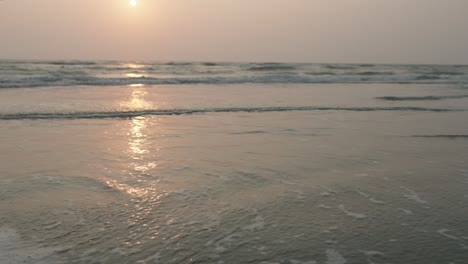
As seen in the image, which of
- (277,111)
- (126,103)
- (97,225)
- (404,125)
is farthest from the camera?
(126,103)

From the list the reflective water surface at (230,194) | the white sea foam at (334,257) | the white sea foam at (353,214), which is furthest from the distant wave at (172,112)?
the white sea foam at (334,257)

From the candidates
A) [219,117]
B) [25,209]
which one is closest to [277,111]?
[219,117]

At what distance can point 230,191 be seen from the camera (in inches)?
214

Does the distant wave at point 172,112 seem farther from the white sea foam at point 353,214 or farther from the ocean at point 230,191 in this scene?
the white sea foam at point 353,214

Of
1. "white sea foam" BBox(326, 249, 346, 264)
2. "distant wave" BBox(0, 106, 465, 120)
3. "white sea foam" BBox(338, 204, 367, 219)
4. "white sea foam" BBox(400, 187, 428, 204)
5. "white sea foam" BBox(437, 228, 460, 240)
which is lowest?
"white sea foam" BBox(437, 228, 460, 240)

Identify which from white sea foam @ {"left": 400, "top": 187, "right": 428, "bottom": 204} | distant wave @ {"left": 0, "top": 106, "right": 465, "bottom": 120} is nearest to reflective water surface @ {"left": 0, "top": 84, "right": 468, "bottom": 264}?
white sea foam @ {"left": 400, "top": 187, "right": 428, "bottom": 204}

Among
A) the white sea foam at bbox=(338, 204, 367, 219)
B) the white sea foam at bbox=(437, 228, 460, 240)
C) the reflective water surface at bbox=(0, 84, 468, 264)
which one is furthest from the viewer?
the white sea foam at bbox=(338, 204, 367, 219)

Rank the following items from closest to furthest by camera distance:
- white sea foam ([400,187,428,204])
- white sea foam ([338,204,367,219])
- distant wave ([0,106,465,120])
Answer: white sea foam ([338,204,367,219]) < white sea foam ([400,187,428,204]) < distant wave ([0,106,465,120])

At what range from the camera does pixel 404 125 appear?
11.2 m

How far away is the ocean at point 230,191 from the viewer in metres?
3.80

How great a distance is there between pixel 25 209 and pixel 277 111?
9.59m

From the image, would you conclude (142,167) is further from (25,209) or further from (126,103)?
(126,103)

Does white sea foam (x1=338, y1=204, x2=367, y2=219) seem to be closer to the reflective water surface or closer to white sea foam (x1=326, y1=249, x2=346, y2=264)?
the reflective water surface

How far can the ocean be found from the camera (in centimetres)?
380
